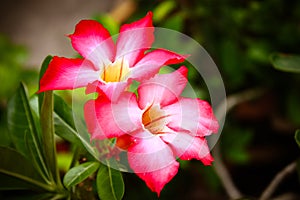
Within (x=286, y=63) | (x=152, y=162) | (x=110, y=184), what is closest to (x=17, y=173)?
(x=110, y=184)

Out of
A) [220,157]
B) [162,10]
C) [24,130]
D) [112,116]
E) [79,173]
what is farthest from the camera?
[162,10]

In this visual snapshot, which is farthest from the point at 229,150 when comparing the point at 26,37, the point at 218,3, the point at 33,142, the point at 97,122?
the point at 26,37

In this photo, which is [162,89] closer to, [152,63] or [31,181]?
[152,63]

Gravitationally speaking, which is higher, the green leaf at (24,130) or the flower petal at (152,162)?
the flower petal at (152,162)

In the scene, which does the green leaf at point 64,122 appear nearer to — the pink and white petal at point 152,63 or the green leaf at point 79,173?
the green leaf at point 79,173

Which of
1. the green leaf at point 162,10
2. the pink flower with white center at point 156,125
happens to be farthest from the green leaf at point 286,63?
the green leaf at point 162,10

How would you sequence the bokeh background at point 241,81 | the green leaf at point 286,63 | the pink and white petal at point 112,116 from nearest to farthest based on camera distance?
the pink and white petal at point 112,116
the green leaf at point 286,63
the bokeh background at point 241,81

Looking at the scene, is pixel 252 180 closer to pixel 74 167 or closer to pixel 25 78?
pixel 25 78
